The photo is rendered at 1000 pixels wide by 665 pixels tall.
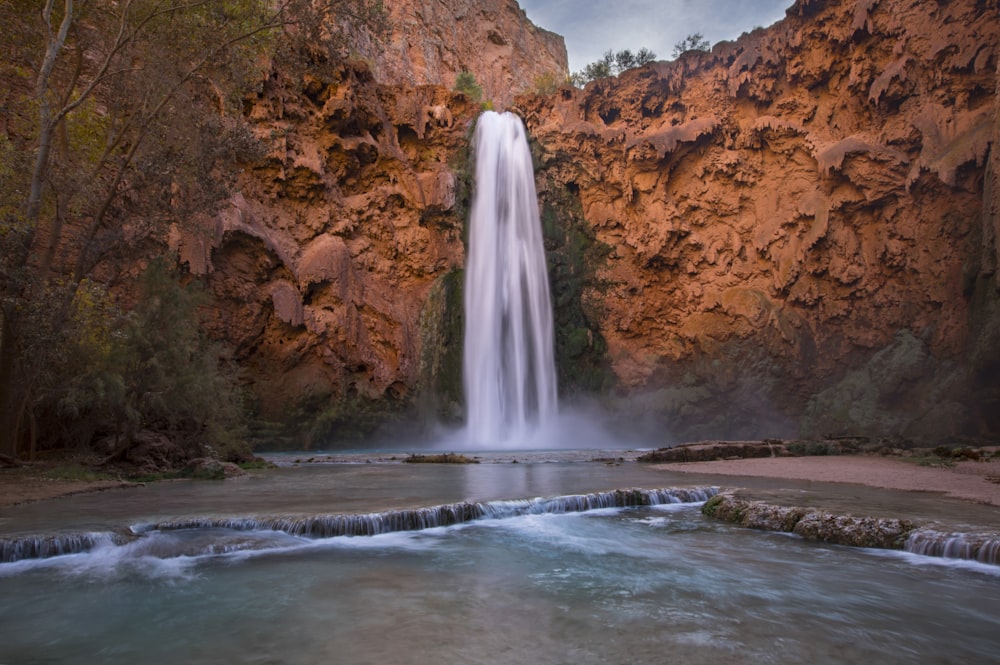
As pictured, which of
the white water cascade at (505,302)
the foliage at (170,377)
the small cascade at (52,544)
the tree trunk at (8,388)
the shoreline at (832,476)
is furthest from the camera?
the white water cascade at (505,302)

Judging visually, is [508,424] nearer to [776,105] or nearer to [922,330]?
[922,330]

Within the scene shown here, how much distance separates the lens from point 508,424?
96.1 feet

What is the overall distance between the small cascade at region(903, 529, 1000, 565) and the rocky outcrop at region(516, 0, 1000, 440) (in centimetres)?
1924

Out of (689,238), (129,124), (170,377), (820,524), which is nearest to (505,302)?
(689,238)

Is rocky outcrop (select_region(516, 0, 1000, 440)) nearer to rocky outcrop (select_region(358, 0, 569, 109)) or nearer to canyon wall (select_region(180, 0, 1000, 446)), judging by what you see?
canyon wall (select_region(180, 0, 1000, 446))

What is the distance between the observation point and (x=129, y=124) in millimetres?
13172

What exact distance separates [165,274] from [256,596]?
13.5 m

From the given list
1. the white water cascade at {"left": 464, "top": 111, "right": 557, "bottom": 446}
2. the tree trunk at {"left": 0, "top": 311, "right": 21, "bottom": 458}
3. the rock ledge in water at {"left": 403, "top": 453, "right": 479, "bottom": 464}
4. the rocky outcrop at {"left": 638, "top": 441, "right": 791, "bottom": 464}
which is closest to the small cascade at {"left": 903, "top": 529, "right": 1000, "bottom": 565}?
the rocky outcrop at {"left": 638, "top": 441, "right": 791, "bottom": 464}

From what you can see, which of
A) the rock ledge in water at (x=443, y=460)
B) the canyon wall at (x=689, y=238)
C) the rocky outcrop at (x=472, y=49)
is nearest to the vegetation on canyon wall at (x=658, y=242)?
the canyon wall at (x=689, y=238)

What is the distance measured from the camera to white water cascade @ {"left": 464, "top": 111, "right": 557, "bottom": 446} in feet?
97.0

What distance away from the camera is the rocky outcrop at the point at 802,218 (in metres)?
24.6

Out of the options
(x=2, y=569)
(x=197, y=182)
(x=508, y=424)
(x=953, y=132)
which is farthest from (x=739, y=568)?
(x=953, y=132)

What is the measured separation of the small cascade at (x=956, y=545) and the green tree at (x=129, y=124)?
13245 mm

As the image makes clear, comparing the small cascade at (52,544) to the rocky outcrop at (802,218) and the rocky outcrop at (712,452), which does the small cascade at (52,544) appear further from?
the rocky outcrop at (802,218)
